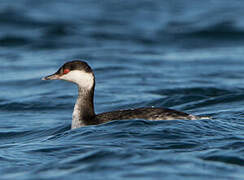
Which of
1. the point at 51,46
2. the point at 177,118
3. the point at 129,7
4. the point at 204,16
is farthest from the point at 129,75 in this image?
the point at 129,7

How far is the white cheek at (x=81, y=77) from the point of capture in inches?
464

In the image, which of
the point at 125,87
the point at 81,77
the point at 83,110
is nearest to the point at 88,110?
the point at 83,110

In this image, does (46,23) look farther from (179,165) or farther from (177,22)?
(179,165)

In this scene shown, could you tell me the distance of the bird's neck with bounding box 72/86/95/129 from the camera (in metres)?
11.5

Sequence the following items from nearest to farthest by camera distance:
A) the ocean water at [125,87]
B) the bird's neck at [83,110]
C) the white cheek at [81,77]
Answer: the ocean water at [125,87], the bird's neck at [83,110], the white cheek at [81,77]

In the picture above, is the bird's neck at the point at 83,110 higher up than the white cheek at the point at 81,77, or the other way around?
the white cheek at the point at 81,77

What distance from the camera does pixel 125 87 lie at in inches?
678

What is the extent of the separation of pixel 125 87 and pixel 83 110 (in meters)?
5.50

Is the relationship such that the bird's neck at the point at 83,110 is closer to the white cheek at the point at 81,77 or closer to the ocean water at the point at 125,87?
the white cheek at the point at 81,77

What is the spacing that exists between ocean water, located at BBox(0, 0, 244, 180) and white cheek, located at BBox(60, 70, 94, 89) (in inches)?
40.0

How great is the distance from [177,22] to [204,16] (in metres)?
1.80

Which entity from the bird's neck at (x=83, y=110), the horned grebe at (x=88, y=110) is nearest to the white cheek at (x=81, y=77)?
the horned grebe at (x=88, y=110)

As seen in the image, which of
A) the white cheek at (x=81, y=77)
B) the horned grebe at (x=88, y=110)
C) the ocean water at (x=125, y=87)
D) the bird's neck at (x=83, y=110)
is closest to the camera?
the ocean water at (x=125, y=87)

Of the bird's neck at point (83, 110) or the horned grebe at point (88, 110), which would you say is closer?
the horned grebe at point (88, 110)
